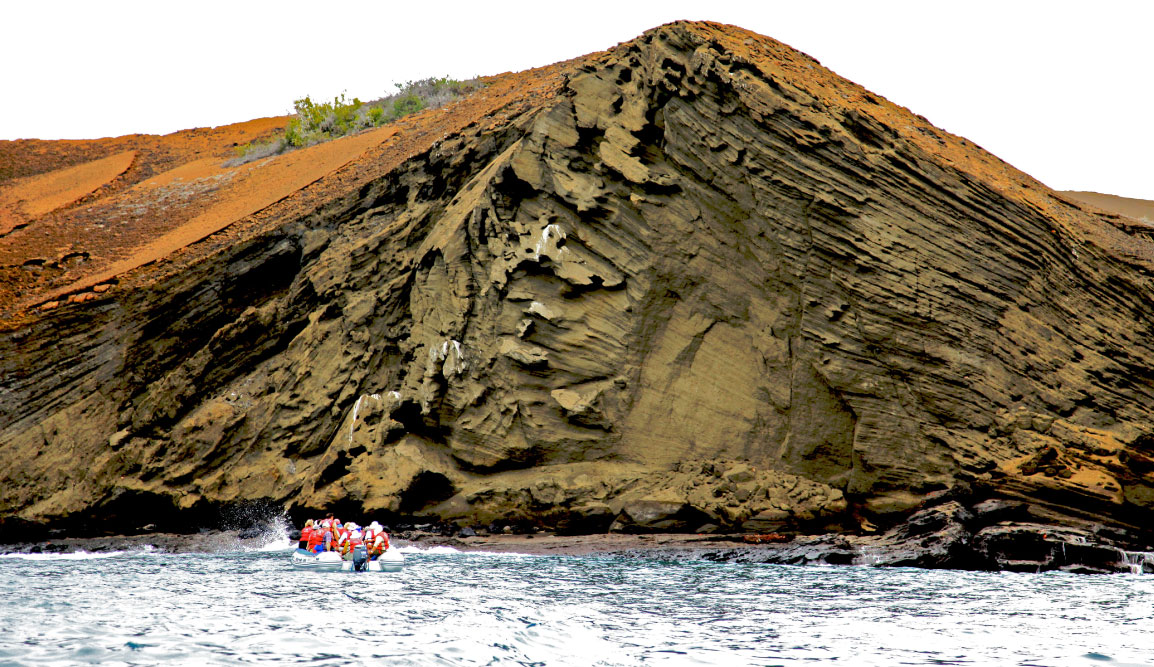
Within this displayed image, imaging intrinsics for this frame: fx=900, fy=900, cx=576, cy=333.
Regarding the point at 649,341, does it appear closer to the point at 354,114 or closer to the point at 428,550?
the point at 428,550

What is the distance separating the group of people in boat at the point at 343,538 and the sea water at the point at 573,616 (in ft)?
3.19

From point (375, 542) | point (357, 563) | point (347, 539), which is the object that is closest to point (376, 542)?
point (375, 542)

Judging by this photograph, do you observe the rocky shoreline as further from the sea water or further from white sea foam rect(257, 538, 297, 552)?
white sea foam rect(257, 538, 297, 552)

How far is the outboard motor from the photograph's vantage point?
19.4 meters

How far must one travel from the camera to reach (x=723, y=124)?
26156 mm

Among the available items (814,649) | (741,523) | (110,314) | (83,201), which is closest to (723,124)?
(741,523)

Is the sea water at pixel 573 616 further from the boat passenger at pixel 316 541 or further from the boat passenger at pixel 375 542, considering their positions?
the boat passenger at pixel 316 541

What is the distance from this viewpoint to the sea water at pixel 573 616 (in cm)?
1027

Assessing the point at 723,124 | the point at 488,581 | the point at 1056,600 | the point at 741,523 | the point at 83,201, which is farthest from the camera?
the point at 83,201

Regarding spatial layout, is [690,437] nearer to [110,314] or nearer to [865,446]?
[865,446]

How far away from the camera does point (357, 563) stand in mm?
19359

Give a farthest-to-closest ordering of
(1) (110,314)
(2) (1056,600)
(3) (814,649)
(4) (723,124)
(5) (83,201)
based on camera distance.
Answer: (5) (83,201) → (1) (110,314) → (4) (723,124) → (2) (1056,600) → (3) (814,649)

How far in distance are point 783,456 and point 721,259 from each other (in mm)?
6026

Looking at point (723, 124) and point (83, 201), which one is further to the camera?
point (83, 201)
